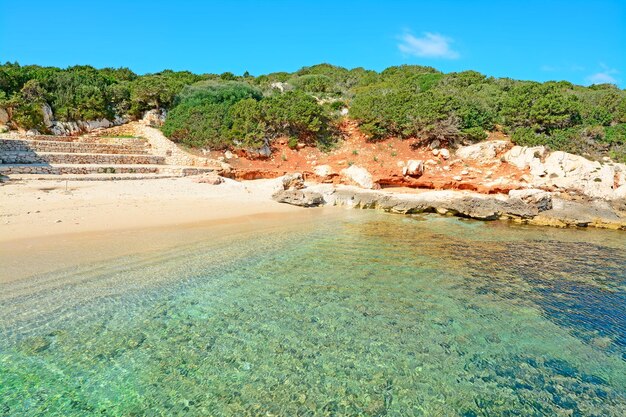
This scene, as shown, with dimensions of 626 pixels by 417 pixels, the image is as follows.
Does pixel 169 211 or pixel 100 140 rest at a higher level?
pixel 100 140

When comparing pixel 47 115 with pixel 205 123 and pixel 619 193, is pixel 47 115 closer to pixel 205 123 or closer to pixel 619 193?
pixel 205 123

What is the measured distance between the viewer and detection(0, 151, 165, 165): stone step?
1468 cm

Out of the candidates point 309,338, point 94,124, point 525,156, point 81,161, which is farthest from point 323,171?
point 94,124

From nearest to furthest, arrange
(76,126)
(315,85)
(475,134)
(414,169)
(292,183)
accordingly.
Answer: (292,183)
(414,169)
(475,134)
(76,126)
(315,85)

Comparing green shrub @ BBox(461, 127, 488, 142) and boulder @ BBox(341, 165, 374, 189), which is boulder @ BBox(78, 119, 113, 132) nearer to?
boulder @ BBox(341, 165, 374, 189)

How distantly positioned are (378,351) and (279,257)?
373 cm

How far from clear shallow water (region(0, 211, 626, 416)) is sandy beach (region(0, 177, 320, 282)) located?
916mm

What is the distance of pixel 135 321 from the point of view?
14.4 ft

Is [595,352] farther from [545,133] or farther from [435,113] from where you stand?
[545,133]

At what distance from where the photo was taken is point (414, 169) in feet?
59.4

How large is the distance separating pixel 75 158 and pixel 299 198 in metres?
11.4

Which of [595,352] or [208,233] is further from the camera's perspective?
[208,233]

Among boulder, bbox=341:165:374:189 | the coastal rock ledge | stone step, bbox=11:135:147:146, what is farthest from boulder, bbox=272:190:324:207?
stone step, bbox=11:135:147:146

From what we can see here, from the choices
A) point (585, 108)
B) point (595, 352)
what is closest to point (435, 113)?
point (585, 108)
